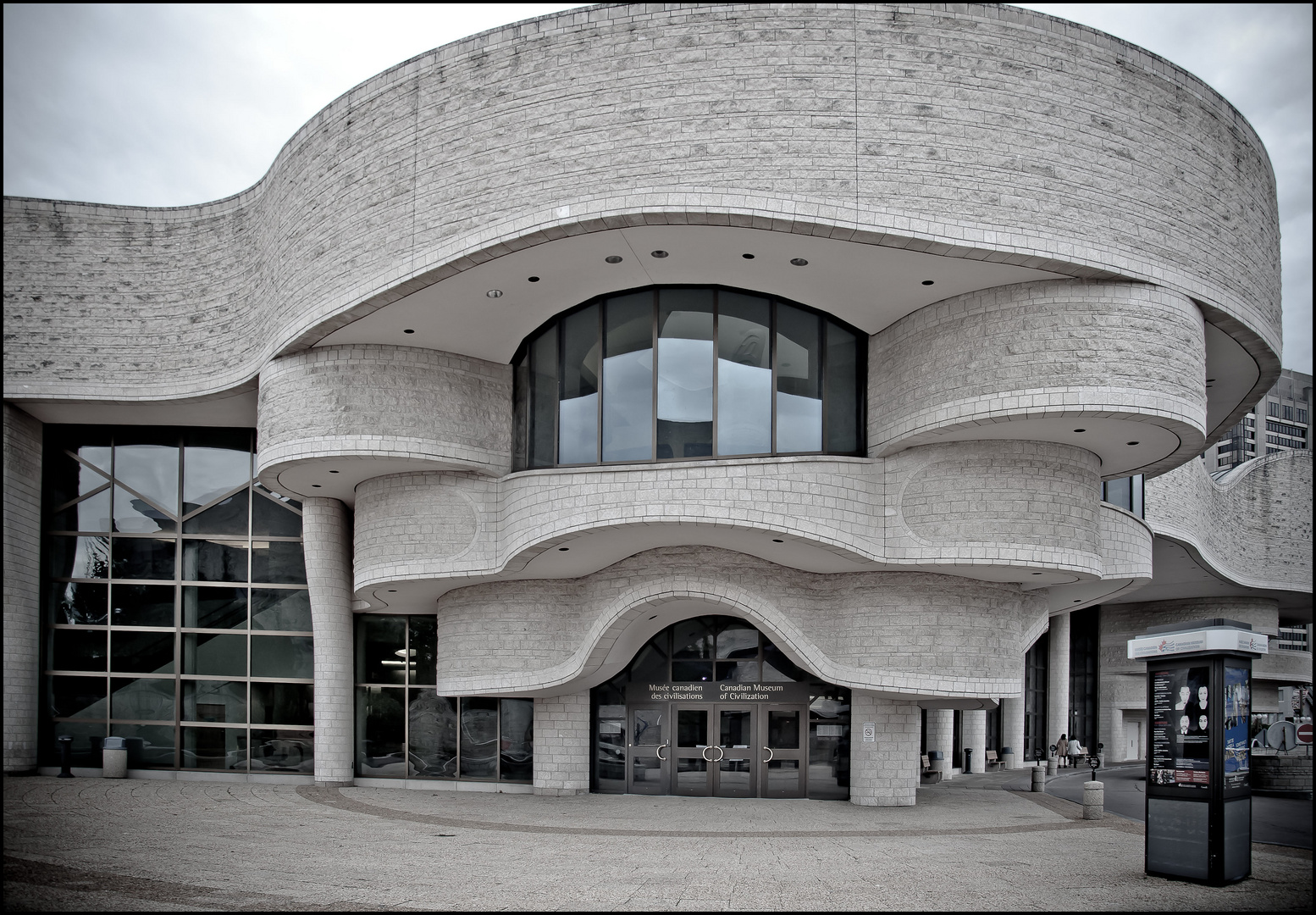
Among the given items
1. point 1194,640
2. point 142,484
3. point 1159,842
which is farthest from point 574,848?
point 142,484

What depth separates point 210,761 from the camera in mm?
24438

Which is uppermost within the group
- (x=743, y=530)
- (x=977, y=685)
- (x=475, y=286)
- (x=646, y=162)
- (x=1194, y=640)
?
(x=646, y=162)

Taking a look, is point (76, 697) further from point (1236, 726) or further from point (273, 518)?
point (1236, 726)

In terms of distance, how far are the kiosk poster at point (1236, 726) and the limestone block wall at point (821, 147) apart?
6792 millimetres

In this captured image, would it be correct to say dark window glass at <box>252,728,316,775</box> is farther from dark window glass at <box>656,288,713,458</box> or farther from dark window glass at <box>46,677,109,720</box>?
dark window glass at <box>656,288,713,458</box>

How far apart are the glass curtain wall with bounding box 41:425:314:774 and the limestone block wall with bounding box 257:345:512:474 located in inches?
219

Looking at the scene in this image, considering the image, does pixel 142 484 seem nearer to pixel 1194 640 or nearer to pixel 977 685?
pixel 977 685

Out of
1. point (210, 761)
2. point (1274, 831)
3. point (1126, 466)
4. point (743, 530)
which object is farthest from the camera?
point (210, 761)

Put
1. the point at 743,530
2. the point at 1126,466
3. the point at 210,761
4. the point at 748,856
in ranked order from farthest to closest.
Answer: the point at 210,761 → the point at 1126,466 → the point at 743,530 → the point at 748,856

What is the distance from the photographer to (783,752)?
21234 millimetres

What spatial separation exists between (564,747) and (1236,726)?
1390 centimetres

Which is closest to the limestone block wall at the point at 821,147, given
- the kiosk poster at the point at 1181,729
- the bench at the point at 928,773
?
the kiosk poster at the point at 1181,729

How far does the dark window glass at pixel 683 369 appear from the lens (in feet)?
60.6

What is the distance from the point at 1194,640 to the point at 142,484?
910 inches
